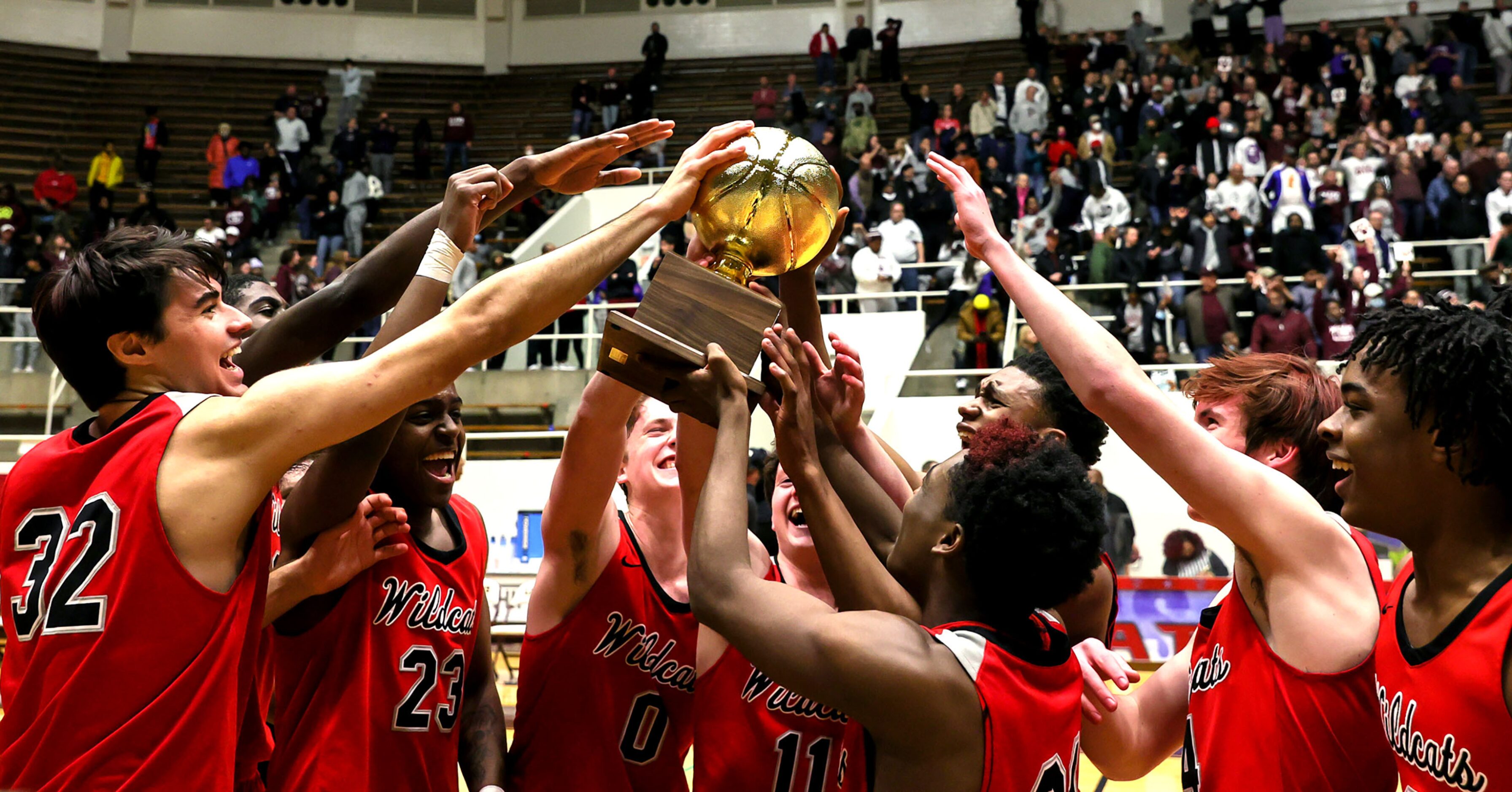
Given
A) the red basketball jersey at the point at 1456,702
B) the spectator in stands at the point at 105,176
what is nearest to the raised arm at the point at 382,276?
the red basketball jersey at the point at 1456,702

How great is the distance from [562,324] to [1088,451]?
12769 millimetres

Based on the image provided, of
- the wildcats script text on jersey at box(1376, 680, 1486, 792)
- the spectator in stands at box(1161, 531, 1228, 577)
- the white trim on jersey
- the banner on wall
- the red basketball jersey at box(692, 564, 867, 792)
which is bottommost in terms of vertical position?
the banner on wall

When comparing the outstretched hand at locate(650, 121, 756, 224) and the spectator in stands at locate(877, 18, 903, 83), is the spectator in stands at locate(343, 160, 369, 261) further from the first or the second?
the outstretched hand at locate(650, 121, 756, 224)

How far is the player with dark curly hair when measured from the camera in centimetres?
215

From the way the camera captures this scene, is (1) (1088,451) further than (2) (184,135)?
No

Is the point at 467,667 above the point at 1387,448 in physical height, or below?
below

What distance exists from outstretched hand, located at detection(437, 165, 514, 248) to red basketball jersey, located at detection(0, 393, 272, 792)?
674 millimetres

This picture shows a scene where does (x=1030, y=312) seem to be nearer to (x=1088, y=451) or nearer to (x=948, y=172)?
(x=948, y=172)

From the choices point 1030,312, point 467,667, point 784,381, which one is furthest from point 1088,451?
point 467,667

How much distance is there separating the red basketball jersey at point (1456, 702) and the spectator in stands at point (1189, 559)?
25.7ft

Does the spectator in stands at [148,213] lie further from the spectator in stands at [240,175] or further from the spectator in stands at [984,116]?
the spectator in stands at [984,116]

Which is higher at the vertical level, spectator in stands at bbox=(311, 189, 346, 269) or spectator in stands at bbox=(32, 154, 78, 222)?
spectator in stands at bbox=(32, 154, 78, 222)

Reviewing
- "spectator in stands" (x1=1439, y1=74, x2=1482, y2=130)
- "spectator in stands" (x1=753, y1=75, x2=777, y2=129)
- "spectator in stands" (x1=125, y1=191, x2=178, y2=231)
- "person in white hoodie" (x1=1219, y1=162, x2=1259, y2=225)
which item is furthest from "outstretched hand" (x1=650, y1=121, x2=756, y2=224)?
"spectator in stands" (x1=753, y1=75, x2=777, y2=129)

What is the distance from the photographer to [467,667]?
3.12m
